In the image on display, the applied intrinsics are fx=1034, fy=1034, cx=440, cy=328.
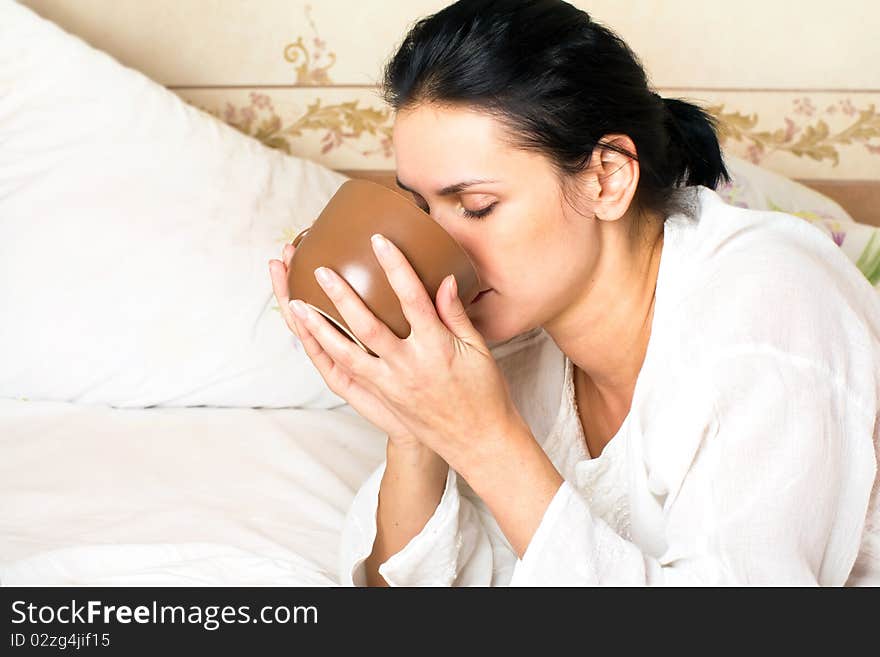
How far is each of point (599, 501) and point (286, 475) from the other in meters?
0.42

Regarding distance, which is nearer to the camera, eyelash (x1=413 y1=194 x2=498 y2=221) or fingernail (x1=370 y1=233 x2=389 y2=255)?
fingernail (x1=370 y1=233 x2=389 y2=255)

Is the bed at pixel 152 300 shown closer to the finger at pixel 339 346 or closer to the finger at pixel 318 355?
the finger at pixel 318 355

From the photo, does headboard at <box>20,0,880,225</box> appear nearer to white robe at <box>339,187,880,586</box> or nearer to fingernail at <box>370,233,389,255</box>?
white robe at <box>339,187,880,586</box>

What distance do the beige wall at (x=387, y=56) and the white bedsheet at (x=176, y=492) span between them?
688mm

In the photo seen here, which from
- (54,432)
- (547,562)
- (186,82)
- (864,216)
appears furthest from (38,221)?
(864,216)

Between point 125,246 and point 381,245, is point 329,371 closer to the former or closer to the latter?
point 381,245

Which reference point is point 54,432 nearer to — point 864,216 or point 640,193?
point 640,193

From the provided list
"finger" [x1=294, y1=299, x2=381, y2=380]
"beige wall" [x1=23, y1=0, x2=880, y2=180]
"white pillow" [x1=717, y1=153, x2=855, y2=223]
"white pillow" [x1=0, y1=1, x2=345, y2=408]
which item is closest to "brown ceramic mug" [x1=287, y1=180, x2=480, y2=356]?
"finger" [x1=294, y1=299, x2=381, y2=380]

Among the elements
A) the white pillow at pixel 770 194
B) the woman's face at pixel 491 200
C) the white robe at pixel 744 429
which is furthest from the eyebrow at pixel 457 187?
the white pillow at pixel 770 194

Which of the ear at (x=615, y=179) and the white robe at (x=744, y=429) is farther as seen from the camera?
the ear at (x=615, y=179)

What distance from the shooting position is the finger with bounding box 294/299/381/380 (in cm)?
93

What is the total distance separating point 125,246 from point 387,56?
654mm

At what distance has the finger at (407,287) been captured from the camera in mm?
891
